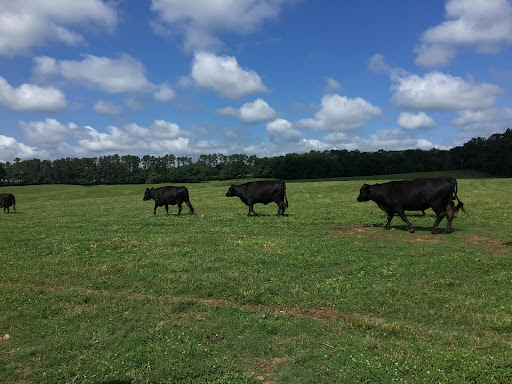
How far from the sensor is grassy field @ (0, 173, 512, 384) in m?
5.68

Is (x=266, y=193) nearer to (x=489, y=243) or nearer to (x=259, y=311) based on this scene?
(x=489, y=243)

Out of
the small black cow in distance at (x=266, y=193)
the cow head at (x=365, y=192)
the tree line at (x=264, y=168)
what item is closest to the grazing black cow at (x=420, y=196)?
the cow head at (x=365, y=192)

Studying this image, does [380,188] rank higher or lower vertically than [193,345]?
higher

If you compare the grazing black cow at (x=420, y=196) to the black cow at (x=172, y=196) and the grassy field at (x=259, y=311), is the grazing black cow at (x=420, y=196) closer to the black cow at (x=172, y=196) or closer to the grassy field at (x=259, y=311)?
the grassy field at (x=259, y=311)

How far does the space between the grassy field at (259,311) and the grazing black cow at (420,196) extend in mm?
2103

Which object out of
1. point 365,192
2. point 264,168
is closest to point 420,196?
point 365,192

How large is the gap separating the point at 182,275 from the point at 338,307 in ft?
15.9

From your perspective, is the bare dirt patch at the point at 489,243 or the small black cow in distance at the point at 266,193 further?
the small black cow in distance at the point at 266,193

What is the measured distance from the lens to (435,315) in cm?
759

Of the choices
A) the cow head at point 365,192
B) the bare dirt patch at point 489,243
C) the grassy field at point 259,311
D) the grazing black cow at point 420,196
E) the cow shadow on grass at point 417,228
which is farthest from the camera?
the cow head at point 365,192

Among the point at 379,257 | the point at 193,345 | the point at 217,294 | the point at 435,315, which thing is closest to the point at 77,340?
the point at 193,345

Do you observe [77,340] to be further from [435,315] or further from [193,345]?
[435,315]

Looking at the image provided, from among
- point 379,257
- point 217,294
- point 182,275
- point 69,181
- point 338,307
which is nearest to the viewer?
point 338,307

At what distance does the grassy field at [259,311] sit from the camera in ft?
18.6
